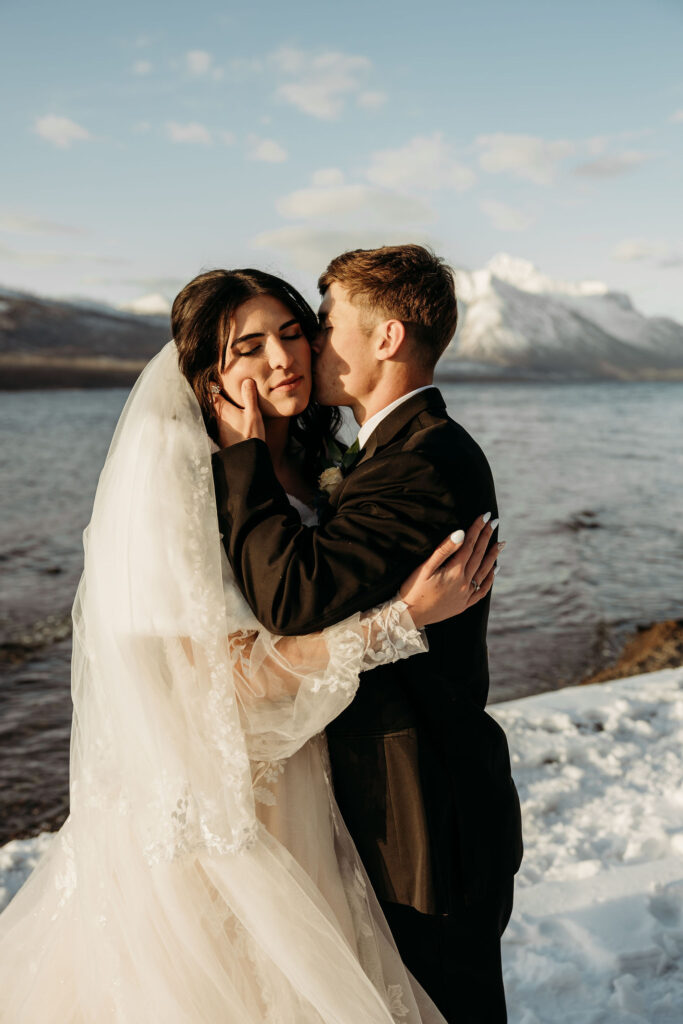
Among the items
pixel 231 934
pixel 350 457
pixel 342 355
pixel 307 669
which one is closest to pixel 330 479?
pixel 350 457

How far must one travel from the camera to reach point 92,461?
23094 millimetres

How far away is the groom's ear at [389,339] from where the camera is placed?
228 centimetres

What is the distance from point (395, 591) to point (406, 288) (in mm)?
848

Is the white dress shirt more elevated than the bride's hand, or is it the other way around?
the white dress shirt

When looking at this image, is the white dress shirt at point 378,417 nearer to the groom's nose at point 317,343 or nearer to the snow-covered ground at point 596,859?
the groom's nose at point 317,343

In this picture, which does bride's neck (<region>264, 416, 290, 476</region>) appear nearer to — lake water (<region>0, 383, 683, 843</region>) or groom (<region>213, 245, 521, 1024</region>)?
groom (<region>213, 245, 521, 1024</region>)

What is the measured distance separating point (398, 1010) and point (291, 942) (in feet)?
1.34

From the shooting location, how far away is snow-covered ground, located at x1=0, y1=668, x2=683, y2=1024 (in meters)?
3.04

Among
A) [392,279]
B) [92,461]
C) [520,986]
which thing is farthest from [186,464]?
[92,461]

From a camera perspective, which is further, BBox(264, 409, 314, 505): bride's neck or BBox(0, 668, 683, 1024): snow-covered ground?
BBox(0, 668, 683, 1024): snow-covered ground

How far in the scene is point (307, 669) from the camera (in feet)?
6.54

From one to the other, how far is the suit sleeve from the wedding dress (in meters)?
A: 0.08

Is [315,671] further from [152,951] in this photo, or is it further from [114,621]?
[152,951]

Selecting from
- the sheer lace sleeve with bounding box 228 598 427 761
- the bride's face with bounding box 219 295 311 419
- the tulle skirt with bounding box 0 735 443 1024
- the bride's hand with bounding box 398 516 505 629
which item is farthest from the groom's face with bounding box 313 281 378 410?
the tulle skirt with bounding box 0 735 443 1024
